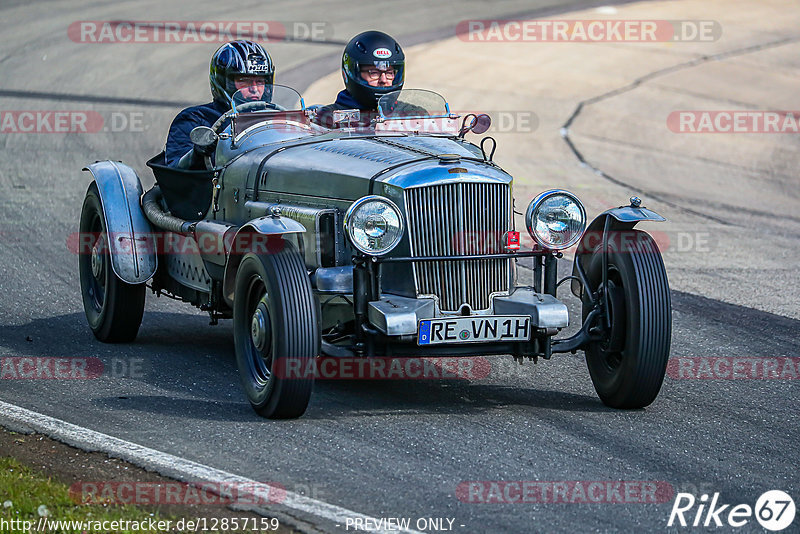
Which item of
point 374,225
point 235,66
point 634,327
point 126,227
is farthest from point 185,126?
point 634,327

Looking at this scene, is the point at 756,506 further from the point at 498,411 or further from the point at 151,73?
the point at 151,73

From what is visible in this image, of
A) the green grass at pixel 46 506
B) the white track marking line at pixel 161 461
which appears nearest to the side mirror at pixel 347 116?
the white track marking line at pixel 161 461

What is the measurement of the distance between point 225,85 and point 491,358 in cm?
262

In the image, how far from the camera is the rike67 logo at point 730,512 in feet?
16.3

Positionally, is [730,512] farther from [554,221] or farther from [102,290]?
[102,290]

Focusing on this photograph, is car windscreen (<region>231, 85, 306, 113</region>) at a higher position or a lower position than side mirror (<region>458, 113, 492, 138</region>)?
higher

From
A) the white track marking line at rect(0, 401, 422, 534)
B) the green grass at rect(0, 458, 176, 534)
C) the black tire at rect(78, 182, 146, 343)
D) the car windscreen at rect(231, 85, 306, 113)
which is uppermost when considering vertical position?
the car windscreen at rect(231, 85, 306, 113)

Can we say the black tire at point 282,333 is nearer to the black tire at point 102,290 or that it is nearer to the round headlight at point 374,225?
the round headlight at point 374,225

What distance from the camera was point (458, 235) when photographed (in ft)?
21.7

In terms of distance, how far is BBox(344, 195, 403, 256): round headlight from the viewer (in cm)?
633

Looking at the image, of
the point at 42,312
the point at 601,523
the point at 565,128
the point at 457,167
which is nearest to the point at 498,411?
the point at 457,167

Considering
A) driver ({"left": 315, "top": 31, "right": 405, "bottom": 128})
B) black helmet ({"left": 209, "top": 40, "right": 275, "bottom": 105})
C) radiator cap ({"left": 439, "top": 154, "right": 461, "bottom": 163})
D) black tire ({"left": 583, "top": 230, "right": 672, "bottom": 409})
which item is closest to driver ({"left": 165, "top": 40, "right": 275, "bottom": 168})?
black helmet ({"left": 209, "top": 40, "right": 275, "bottom": 105})

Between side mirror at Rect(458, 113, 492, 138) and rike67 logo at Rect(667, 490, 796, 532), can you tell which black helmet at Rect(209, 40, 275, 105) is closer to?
side mirror at Rect(458, 113, 492, 138)

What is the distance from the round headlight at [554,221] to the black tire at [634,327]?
0.27m
